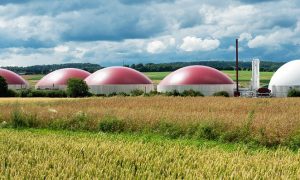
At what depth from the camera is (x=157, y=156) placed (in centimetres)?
1168

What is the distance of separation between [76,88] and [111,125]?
48.4m

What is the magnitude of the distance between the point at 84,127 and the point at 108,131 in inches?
67.0

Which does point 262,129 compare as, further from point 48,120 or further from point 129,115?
point 48,120

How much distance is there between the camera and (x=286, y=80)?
71.0 metres

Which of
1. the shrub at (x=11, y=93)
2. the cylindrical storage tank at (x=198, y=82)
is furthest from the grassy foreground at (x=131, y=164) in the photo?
the shrub at (x=11, y=93)

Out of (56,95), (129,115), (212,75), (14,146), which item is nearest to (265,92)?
(212,75)

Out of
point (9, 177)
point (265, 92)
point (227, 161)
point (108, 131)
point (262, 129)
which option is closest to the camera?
point (9, 177)

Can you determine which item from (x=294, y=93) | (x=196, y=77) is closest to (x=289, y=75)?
(x=294, y=93)

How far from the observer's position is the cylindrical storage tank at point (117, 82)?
76.2m

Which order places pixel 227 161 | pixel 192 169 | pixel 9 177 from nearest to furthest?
pixel 9 177 < pixel 192 169 < pixel 227 161

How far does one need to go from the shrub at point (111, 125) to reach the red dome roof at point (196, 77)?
160 feet

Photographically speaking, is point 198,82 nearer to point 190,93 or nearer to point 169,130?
point 190,93

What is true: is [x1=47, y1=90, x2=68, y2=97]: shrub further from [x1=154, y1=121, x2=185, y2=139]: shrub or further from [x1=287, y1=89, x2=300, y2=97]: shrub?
[x1=154, y1=121, x2=185, y2=139]: shrub

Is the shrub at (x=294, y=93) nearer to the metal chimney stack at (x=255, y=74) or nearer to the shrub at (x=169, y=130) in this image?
the metal chimney stack at (x=255, y=74)
